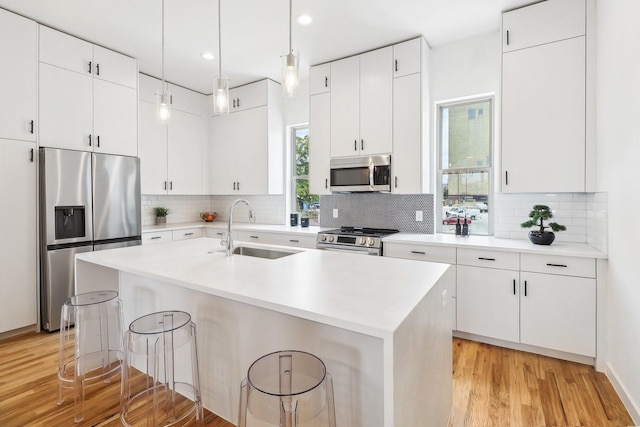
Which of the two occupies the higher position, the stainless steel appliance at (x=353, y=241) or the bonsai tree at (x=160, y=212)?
the bonsai tree at (x=160, y=212)

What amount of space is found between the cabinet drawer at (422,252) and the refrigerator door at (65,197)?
300 cm

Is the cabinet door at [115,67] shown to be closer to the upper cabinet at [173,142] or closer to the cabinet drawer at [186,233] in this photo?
the upper cabinet at [173,142]

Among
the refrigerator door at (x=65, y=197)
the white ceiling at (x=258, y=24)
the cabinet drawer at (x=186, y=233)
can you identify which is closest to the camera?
the white ceiling at (x=258, y=24)

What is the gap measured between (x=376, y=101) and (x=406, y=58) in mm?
499

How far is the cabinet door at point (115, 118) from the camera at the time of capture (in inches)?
136

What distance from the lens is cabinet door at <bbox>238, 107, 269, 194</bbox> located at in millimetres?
4441

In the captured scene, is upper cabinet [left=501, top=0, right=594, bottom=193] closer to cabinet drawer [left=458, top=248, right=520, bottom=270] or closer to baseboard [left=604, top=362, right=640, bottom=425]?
cabinet drawer [left=458, top=248, right=520, bottom=270]

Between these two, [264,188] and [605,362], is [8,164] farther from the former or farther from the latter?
[605,362]

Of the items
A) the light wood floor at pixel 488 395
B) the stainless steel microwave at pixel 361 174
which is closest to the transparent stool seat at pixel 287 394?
the light wood floor at pixel 488 395

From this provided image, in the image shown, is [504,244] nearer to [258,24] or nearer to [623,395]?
[623,395]

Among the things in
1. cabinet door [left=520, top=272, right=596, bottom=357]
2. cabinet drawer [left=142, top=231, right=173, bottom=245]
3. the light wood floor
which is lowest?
the light wood floor

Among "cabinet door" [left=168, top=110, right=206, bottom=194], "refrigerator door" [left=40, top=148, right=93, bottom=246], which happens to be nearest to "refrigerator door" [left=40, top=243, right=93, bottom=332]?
"refrigerator door" [left=40, top=148, right=93, bottom=246]

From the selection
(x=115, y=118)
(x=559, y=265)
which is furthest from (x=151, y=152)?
(x=559, y=265)

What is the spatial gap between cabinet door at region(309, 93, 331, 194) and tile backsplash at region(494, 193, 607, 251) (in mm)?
1825
